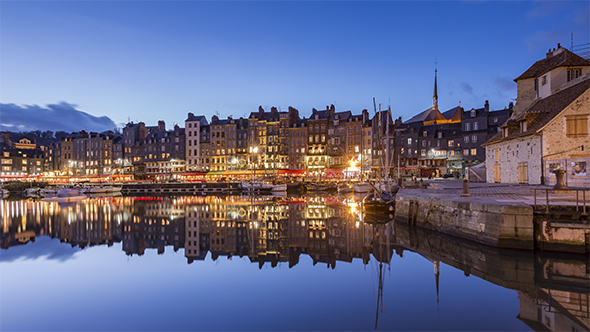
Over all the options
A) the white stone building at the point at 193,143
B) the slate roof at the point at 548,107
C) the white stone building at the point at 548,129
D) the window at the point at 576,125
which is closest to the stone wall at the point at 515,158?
the white stone building at the point at 548,129

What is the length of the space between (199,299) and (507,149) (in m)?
27.5

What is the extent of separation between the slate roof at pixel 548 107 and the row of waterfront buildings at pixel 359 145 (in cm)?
8

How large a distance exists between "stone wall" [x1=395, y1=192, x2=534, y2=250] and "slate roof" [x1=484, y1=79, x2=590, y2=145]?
10310 mm

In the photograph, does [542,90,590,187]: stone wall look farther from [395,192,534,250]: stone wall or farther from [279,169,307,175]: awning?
[279,169,307,175]: awning

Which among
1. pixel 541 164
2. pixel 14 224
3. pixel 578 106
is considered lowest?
pixel 14 224

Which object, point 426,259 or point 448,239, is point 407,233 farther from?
point 426,259

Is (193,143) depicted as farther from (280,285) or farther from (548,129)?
(280,285)

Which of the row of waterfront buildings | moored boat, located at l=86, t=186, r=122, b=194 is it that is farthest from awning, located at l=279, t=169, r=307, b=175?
moored boat, located at l=86, t=186, r=122, b=194

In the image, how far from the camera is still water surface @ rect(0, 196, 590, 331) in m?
8.18

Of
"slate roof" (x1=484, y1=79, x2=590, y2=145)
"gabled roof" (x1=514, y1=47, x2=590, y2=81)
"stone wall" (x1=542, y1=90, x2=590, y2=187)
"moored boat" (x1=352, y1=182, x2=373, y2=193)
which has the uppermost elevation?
"gabled roof" (x1=514, y1=47, x2=590, y2=81)

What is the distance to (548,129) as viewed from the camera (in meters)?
22.0

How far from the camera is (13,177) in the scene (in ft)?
311

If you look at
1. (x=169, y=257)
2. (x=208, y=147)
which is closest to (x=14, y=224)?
(x=169, y=257)

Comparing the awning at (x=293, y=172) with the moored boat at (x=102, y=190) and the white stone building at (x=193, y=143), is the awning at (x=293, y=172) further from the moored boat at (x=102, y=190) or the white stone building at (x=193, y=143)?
the moored boat at (x=102, y=190)
